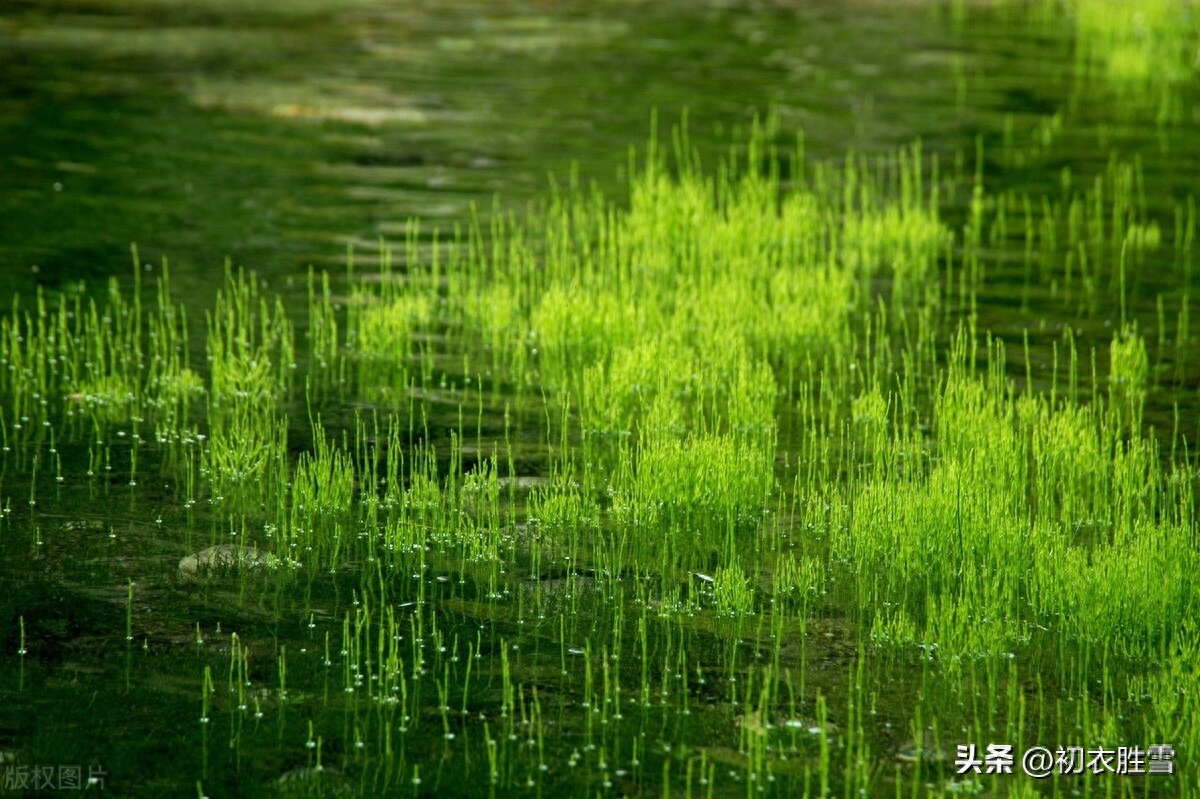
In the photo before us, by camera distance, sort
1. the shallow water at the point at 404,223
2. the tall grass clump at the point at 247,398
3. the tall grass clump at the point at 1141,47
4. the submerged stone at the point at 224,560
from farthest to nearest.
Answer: the tall grass clump at the point at 1141,47, the tall grass clump at the point at 247,398, the submerged stone at the point at 224,560, the shallow water at the point at 404,223

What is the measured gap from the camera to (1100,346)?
10875 mm

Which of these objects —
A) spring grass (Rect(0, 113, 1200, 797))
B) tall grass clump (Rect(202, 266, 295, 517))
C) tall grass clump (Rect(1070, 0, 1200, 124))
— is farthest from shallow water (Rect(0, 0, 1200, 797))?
tall grass clump (Rect(1070, 0, 1200, 124))

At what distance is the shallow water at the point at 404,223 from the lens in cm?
600

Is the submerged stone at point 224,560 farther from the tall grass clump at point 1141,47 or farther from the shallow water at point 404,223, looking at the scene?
the tall grass clump at point 1141,47

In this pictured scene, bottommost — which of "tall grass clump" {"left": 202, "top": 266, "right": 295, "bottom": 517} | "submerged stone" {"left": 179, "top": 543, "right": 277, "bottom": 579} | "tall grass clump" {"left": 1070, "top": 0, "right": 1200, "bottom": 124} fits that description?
"submerged stone" {"left": 179, "top": 543, "right": 277, "bottom": 579}

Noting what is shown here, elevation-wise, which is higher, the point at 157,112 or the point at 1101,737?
the point at 157,112

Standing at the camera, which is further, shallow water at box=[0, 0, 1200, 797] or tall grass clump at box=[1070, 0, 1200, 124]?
tall grass clump at box=[1070, 0, 1200, 124]

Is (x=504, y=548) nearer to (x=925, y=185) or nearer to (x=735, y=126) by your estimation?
(x=925, y=185)

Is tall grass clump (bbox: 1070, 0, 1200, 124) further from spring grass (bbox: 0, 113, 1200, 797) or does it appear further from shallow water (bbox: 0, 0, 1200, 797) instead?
spring grass (bbox: 0, 113, 1200, 797)

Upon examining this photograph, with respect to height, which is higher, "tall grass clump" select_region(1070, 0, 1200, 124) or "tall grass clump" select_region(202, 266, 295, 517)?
"tall grass clump" select_region(1070, 0, 1200, 124)

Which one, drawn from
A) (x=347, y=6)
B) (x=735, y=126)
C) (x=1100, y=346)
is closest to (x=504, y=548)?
(x=1100, y=346)

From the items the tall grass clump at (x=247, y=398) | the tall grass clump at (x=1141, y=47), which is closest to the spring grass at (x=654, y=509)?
the tall grass clump at (x=247, y=398)

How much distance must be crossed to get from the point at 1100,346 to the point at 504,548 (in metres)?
4.92

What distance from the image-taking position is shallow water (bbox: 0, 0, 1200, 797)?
19.7 ft
